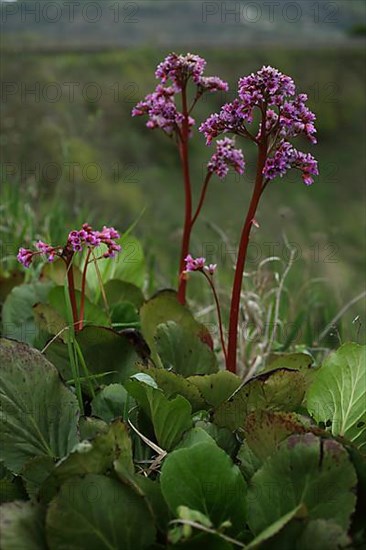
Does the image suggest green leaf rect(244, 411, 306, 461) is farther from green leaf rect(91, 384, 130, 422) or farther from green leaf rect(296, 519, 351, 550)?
green leaf rect(91, 384, 130, 422)

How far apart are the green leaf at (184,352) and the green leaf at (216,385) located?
0.12 metres

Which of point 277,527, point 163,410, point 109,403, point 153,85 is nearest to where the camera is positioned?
point 277,527

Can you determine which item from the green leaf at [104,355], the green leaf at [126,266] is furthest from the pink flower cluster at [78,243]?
the green leaf at [126,266]

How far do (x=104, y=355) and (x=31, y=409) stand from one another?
8.7 inches

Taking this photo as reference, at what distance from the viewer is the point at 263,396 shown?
3.25 ft

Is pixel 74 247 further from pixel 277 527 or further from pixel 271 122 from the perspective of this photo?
pixel 277 527

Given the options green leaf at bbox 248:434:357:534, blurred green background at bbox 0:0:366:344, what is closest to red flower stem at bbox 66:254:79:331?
green leaf at bbox 248:434:357:534

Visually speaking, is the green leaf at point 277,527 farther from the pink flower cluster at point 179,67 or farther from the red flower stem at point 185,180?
the pink flower cluster at point 179,67

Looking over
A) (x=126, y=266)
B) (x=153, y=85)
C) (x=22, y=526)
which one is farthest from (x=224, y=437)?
(x=153, y=85)

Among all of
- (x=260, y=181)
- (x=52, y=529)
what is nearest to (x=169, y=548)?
(x=52, y=529)

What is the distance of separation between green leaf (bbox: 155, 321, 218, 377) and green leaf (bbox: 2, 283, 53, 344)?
0.99 ft

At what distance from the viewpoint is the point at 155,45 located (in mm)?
13391

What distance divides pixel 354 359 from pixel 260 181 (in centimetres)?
28

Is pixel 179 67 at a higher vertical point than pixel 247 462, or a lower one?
higher
